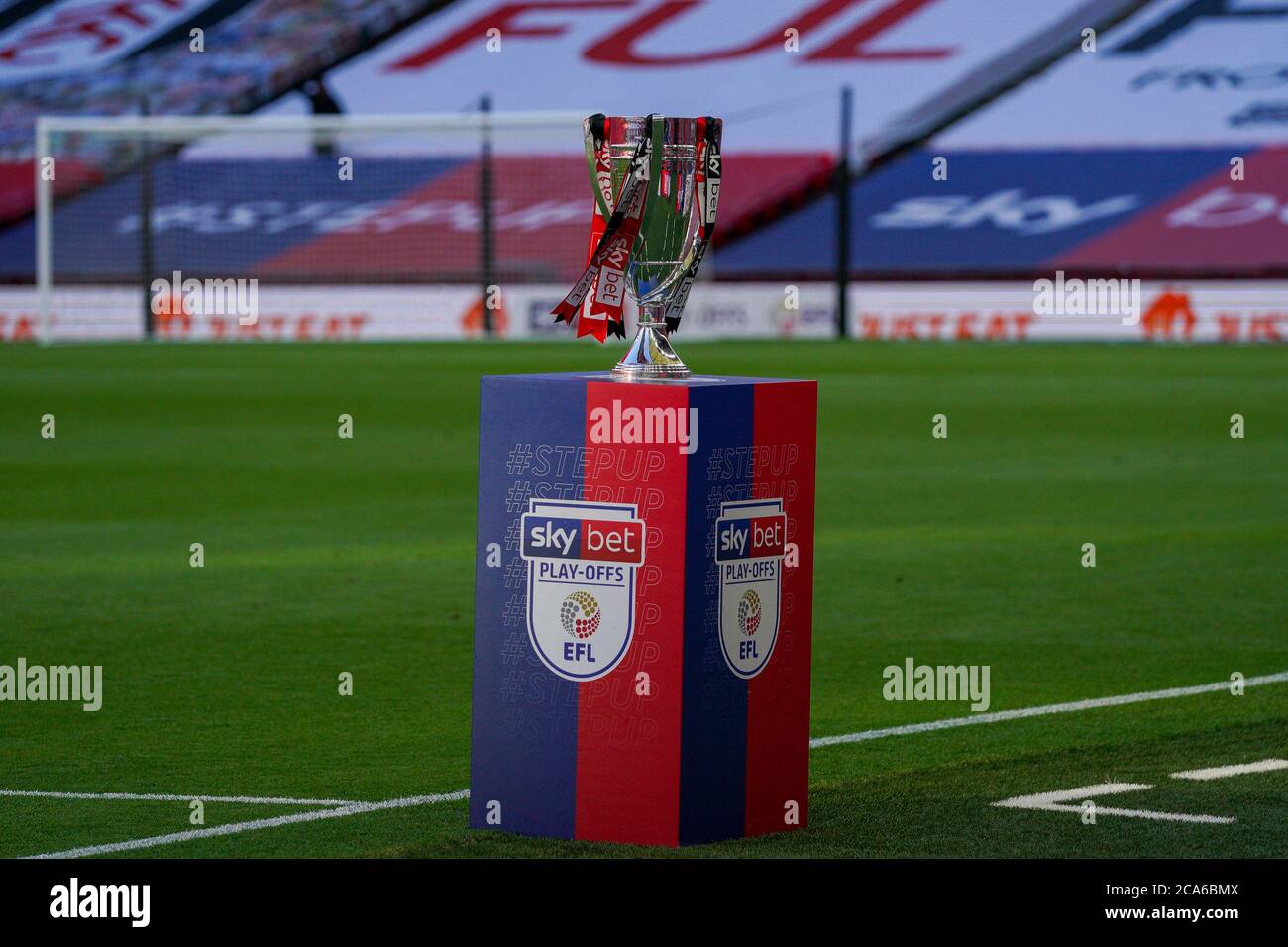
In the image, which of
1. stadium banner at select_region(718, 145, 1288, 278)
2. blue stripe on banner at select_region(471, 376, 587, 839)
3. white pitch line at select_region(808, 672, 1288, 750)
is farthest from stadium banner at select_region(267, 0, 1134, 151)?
blue stripe on banner at select_region(471, 376, 587, 839)

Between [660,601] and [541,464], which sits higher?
[541,464]

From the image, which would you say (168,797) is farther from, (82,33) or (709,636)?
(82,33)

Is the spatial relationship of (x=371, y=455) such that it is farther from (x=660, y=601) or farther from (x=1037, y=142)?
(x=1037, y=142)

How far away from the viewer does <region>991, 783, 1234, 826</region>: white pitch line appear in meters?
5.06

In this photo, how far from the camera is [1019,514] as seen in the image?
11.9m

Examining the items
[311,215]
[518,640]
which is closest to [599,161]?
[518,640]

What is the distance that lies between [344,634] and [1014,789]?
328 centimetres

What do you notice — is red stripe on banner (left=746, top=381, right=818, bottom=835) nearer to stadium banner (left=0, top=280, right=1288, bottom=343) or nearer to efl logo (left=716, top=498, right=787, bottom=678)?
efl logo (left=716, top=498, right=787, bottom=678)

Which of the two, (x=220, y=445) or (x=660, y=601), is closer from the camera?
(x=660, y=601)

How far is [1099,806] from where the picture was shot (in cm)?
524

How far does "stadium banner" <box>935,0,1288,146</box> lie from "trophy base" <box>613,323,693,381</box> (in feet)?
117

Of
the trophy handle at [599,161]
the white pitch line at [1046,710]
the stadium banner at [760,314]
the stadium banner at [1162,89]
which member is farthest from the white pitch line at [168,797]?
the stadium banner at [1162,89]
